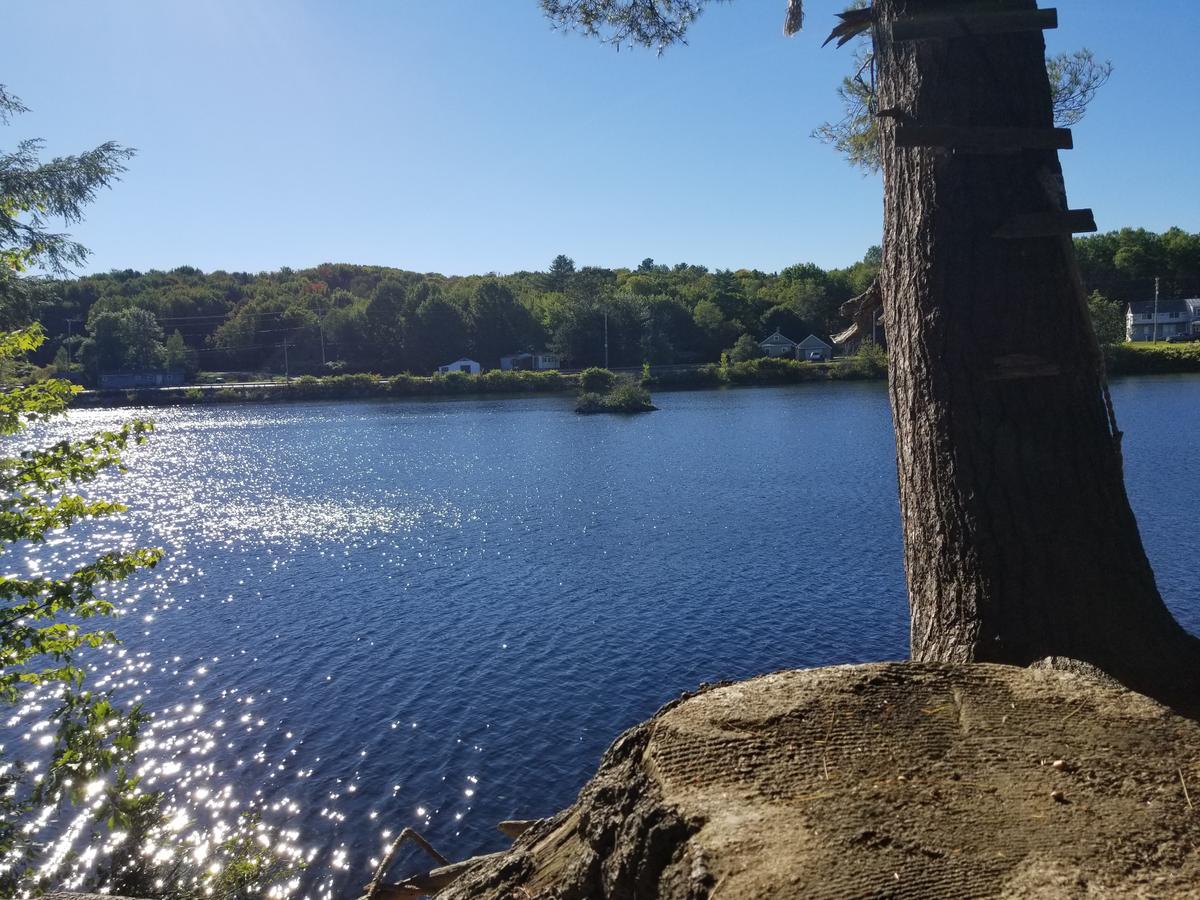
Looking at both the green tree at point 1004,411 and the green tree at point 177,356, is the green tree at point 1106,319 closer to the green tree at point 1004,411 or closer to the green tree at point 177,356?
the green tree at point 1004,411

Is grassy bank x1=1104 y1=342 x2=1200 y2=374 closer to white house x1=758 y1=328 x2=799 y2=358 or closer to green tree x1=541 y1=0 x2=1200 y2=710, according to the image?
white house x1=758 y1=328 x2=799 y2=358

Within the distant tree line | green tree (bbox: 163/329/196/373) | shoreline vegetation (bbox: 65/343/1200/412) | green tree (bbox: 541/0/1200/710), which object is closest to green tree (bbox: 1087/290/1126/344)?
the distant tree line

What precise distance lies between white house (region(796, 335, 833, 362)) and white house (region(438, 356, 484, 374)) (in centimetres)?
4497

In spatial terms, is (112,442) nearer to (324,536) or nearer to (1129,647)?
(1129,647)

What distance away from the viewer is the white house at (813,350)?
11438 centimetres

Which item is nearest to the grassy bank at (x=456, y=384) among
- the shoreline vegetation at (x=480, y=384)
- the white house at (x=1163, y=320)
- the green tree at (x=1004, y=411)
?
the shoreline vegetation at (x=480, y=384)

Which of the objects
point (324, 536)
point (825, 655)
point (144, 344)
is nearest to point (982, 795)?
point (825, 655)

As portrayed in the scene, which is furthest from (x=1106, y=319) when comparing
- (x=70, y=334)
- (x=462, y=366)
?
(x=70, y=334)

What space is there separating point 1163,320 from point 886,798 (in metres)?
127

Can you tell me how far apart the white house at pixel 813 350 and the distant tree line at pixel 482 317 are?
3.12 metres

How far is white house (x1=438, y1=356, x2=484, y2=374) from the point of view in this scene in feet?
403

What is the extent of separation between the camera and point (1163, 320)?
107 metres

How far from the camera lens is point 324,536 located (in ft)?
99.9

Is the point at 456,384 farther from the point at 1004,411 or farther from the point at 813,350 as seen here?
the point at 1004,411
